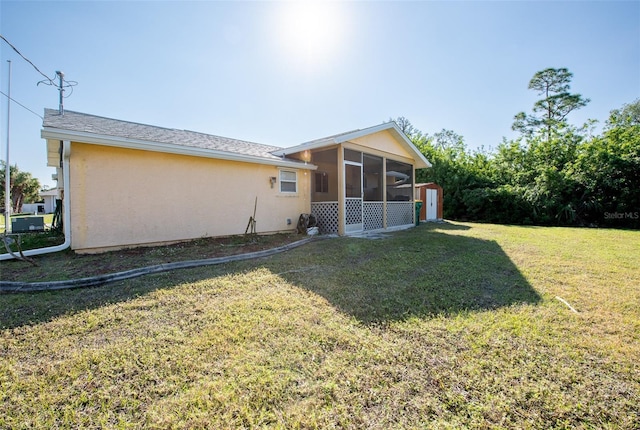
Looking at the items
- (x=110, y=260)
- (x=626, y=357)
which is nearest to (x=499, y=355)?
(x=626, y=357)

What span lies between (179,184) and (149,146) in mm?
1197

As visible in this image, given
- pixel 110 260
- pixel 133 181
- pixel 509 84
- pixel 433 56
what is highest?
pixel 509 84

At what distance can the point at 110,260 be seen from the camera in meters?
5.40

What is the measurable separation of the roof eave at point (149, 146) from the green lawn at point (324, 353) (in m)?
3.46

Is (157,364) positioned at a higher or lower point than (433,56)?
lower

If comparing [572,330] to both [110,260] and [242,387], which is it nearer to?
[242,387]

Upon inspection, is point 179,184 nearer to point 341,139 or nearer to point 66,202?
point 66,202

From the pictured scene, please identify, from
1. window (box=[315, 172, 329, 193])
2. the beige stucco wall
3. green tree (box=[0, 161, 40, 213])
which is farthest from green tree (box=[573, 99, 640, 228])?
green tree (box=[0, 161, 40, 213])

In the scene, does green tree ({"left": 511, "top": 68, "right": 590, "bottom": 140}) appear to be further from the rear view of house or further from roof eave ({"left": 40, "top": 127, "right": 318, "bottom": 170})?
roof eave ({"left": 40, "top": 127, "right": 318, "bottom": 170})

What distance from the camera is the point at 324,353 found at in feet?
7.88

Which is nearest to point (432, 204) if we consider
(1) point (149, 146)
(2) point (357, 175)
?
(2) point (357, 175)

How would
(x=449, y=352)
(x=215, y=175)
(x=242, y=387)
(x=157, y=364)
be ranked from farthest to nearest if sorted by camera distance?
(x=215, y=175)
(x=449, y=352)
(x=157, y=364)
(x=242, y=387)

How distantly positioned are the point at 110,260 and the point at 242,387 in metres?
5.09

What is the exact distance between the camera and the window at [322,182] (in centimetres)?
1330
